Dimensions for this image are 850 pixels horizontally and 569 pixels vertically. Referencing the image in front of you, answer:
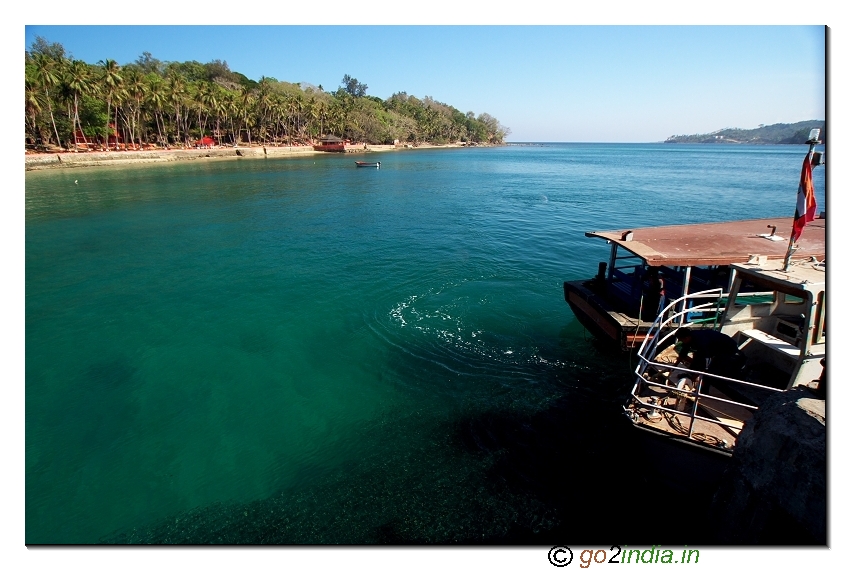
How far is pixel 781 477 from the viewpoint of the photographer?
4672 mm

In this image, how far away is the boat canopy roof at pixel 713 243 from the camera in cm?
1024

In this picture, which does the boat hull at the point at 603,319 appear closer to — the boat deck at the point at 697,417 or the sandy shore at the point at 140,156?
the boat deck at the point at 697,417

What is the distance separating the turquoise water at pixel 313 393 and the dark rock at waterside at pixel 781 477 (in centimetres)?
270

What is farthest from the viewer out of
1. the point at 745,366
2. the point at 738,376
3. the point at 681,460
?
the point at 745,366

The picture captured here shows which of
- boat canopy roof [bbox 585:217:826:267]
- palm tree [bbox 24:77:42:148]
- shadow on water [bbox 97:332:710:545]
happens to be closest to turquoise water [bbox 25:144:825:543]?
shadow on water [bbox 97:332:710:545]

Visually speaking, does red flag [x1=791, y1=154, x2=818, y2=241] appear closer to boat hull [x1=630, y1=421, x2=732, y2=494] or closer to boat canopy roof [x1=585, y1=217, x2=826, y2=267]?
boat canopy roof [x1=585, y1=217, x2=826, y2=267]

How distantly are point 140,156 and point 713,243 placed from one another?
8169 centimetres

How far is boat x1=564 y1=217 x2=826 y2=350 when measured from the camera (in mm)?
10391

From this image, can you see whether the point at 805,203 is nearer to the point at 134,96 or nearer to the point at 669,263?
the point at 669,263

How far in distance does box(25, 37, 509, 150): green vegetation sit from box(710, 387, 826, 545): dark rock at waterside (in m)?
44.4

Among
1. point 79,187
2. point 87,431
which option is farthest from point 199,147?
point 87,431

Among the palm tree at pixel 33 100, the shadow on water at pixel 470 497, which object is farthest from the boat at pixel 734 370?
the palm tree at pixel 33 100

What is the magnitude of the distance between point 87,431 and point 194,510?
396 cm

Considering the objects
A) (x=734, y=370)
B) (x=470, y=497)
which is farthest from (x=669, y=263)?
(x=470, y=497)
